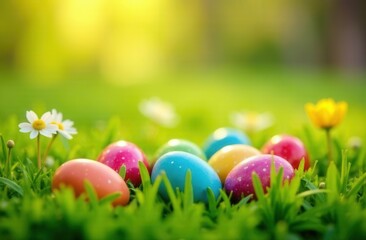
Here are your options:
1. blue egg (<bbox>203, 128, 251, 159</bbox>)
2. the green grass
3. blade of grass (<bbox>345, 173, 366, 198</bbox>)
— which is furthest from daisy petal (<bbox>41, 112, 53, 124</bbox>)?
blade of grass (<bbox>345, 173, 366, 198</bbox>)

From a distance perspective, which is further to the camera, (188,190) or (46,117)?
(46,117)

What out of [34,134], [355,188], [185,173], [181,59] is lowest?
[181,59]

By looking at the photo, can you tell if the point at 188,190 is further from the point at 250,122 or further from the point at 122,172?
the point at 250,122

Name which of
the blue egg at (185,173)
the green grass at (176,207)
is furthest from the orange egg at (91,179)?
the blue egg at (185,173)

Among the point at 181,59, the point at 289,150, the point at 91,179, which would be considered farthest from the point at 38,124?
the point at 181,59

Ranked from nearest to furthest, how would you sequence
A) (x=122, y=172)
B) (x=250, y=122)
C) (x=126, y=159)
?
(x=122, y=172)
(x=126, y=159)
(x=250, y=122)

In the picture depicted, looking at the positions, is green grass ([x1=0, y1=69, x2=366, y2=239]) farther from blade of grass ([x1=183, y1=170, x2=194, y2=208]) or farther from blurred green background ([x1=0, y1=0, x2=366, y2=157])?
blurred green background ([x1=0, y1=0, x2=366, y2=157])

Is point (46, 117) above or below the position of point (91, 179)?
above
